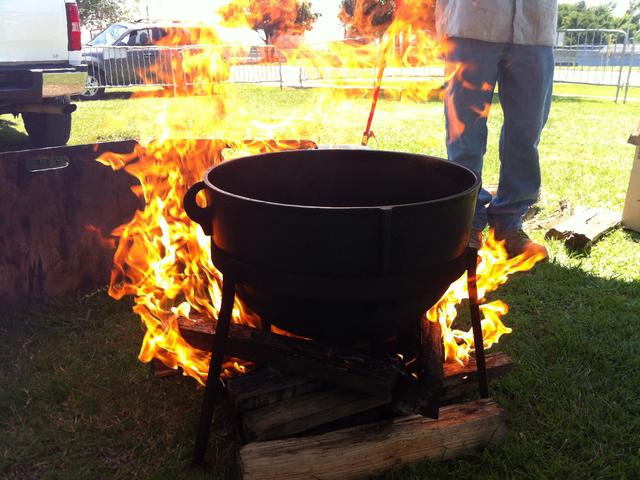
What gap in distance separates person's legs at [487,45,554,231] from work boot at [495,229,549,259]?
0.04 meters

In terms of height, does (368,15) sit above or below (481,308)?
above

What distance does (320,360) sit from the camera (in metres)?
1.81

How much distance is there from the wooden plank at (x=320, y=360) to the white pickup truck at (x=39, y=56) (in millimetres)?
4873

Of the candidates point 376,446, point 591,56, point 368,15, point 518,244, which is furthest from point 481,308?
point 591,56

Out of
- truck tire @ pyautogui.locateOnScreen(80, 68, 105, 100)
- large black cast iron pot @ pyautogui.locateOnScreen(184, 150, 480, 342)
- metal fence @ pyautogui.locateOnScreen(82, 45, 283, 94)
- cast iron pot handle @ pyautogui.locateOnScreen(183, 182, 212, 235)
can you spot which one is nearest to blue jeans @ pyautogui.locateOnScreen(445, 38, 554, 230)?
large black cast iron pot @ pyautogui.locateOnScreen(184, 150, 480, 342)

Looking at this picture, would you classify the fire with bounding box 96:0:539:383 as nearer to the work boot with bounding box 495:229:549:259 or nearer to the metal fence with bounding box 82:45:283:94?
the work boot with bounding box 495:229:549:259

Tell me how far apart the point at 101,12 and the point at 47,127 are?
3025 cm

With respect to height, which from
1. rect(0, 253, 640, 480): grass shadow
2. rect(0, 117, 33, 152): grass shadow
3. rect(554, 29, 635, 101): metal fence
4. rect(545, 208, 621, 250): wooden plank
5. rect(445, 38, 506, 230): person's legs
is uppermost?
rect(554, 29, 635, 101): metal fence

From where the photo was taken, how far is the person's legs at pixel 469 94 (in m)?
3.15

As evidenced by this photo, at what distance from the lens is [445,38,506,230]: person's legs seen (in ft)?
10.3

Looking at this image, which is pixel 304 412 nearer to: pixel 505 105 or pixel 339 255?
pixel 339 255

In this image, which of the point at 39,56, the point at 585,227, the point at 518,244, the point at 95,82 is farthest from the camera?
the point at 95,82

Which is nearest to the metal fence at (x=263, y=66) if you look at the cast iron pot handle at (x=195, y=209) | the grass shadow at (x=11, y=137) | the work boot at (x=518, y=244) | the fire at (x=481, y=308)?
the grass shadow at (x=11, y=137)

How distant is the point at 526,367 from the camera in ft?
7.92
